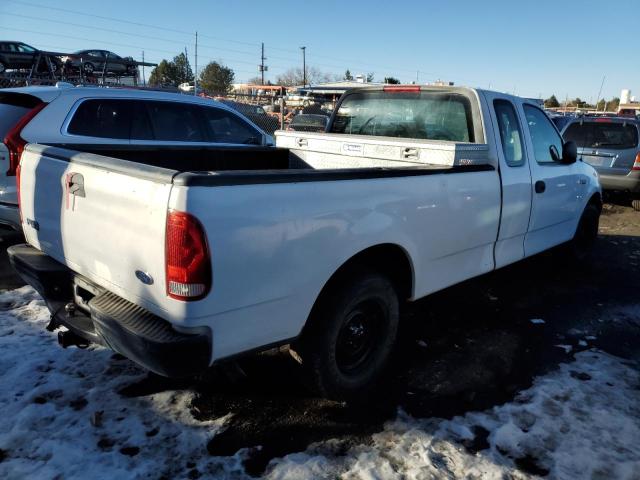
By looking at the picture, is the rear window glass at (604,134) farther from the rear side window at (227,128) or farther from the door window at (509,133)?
the rear side window at (227,128)

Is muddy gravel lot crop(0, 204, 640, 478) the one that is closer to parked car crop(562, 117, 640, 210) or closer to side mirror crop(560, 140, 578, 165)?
side mirror crop(560, 140, 578, 165)

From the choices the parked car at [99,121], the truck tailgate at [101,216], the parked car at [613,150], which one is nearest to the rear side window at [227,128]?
the parked car at [99,121]

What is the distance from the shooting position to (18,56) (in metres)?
19.5

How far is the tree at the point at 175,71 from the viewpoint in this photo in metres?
79.6

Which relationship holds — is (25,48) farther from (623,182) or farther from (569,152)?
(569,152)

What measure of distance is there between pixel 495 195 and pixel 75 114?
4.28 metres

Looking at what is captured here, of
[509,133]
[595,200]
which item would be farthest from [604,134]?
[509,133]

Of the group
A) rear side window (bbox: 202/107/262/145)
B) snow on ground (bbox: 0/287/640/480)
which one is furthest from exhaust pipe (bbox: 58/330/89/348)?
rear side window (bbox: 202/107/262/145)

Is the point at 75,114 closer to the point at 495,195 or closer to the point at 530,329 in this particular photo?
the point at 495,195

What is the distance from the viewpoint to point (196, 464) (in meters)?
2.49

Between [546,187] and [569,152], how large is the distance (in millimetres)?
572

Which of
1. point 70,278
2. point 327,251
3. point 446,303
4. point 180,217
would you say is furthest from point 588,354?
point 70,278

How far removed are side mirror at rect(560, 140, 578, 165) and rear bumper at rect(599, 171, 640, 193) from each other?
5.85 meters

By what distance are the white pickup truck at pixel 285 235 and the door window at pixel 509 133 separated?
0.02 meters
